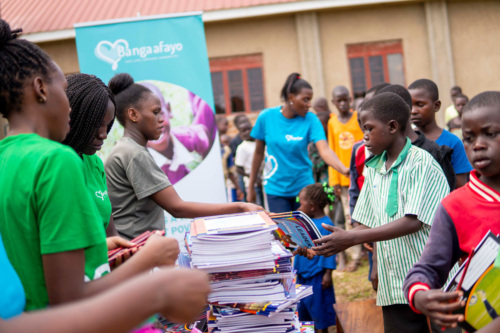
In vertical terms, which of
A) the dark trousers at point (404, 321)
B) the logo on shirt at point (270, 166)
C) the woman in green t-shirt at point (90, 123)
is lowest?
the dark trousers at point (404, 321)

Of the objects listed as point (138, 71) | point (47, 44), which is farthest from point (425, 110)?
point (47, 44)

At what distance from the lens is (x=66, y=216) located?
141 centimetres

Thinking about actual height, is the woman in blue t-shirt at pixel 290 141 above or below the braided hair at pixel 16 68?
below

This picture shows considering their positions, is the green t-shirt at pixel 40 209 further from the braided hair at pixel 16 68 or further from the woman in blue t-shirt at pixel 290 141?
the woman in blue t-shirt at pixel 290 141

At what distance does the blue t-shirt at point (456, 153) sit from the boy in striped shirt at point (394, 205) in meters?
0.69

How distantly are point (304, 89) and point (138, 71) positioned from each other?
1600 millimetres

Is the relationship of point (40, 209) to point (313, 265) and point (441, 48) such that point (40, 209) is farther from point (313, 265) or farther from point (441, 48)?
point (441, 48)

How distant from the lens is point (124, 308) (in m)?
1.11

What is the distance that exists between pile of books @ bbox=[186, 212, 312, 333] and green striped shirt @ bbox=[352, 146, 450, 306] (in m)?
0.68

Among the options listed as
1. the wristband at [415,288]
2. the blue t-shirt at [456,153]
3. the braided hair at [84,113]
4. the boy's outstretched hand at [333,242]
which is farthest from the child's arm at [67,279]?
the blue t-shirt at [456,153]

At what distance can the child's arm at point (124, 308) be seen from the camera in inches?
42.8

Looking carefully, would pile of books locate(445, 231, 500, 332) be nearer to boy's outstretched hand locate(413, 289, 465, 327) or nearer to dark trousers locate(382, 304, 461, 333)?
boy's outstretched hand locate(413, 289, 465, 327)

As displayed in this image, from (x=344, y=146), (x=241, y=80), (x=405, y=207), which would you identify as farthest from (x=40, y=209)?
(x=241, y=80)

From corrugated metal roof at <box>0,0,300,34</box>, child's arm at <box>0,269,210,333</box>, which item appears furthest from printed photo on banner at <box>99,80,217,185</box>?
corrugated metal roof at <box>0,0,300,34</box>
